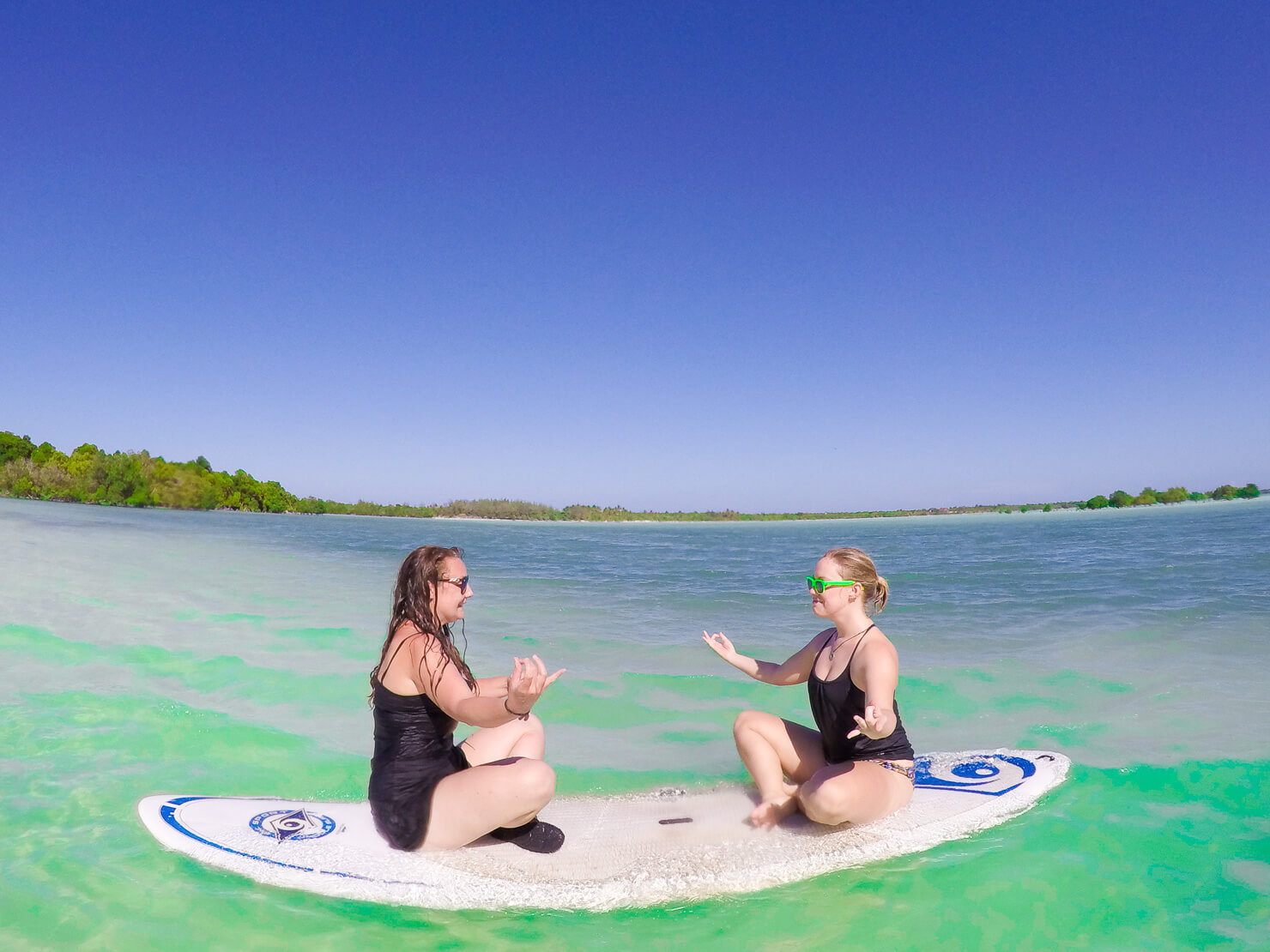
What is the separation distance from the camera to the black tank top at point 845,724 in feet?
13.6

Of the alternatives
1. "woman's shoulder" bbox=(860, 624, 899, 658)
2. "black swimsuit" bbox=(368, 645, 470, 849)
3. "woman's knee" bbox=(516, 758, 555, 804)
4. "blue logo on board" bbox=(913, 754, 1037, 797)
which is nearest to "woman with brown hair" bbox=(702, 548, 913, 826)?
"woman's shoulder" bbox=(860, 624, 899, 658)

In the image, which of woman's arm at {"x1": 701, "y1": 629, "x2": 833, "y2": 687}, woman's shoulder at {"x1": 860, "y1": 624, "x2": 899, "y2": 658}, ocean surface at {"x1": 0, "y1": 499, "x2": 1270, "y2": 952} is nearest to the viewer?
ocean surface at {"x1": 0, "y1": 499, "x2": 1270, "y2": 952}

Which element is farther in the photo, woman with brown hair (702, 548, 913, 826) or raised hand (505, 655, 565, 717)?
woman with brown hair (702, 548, 913, 826)

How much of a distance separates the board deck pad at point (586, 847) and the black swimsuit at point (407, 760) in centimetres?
19

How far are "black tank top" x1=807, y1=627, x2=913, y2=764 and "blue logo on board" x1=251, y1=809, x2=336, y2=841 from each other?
285 cm

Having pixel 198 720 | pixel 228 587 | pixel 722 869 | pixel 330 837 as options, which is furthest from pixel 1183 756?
pixel 228 587

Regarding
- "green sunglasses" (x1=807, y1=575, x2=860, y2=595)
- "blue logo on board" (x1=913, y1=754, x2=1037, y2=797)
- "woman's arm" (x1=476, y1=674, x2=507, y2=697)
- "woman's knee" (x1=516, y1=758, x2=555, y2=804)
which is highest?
"green sunglasses" (x1=807, y1=575, x2=860, y2=595)

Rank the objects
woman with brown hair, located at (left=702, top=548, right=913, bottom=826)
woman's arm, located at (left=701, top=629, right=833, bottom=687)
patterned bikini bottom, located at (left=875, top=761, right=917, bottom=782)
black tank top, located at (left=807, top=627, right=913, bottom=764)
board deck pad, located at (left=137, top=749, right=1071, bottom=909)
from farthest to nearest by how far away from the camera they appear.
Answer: woman's arm, located at (left=701, top=629, right=833, bottom=687) < patterned bikini bottom, located at (left=875, top=761, right=917, bottom=782) < black tank top, located at (left=807, top=627, right=913, bottom=764) < woman with brown hair, located at (left=702, top=548, right=913, bottom=826) < board deck pad, located at (left=137, top=749, right=1071, bottom=909)

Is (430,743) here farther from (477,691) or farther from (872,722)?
(872,722)

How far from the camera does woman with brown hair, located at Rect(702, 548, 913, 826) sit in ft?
13.2

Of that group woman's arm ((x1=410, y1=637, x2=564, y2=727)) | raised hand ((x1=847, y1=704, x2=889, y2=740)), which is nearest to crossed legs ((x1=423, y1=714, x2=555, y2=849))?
woman's arm ((x1=410, y1=637, x2=564, y2=727))

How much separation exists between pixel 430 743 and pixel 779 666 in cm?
210

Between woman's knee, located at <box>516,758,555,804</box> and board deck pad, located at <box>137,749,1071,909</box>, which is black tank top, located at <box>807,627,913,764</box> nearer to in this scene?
board deck pad, located at <box>137,749,1071,909</box>

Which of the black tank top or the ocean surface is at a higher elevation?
the black tank top
